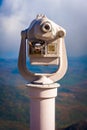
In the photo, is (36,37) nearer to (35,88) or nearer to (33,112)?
(35,88)

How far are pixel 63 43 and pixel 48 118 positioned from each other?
0.84 meters

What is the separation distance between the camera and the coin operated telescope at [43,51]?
2.76 meters

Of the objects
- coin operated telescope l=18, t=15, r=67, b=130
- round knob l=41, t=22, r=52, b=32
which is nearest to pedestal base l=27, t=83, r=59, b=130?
coin operated telescope l=18, t=15, r=67, b=130

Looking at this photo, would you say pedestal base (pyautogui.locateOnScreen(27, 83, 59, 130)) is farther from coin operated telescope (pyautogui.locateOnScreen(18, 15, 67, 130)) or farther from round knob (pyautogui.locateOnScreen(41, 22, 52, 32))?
round knob (pyautogui.locateOnScreen(41, 22, 52, 32))

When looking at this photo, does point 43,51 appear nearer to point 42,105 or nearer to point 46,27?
point 46,27

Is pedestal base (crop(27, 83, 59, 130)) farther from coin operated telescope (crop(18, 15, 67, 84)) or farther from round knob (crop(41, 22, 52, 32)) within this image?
round knob (crop(41, 22, 52, 32))

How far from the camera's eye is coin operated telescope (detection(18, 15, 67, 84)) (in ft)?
9.05

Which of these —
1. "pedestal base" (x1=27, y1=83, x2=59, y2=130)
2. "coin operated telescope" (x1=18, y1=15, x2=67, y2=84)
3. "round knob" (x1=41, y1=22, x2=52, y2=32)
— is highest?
"round knob" (x1=41, y1=22, x2=52, y2=32)

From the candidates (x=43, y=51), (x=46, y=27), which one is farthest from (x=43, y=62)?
(x=46, y=27)

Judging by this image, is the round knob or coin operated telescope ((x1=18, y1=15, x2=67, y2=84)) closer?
the round knob

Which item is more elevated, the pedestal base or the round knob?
Result: the round knob

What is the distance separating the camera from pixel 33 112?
9.14ft

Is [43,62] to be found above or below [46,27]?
below

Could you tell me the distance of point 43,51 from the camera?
110 inches
